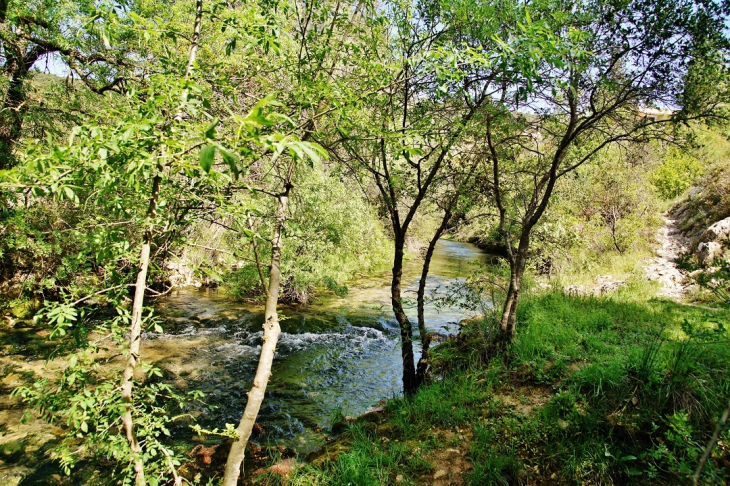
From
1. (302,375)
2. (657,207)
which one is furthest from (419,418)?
(657,207)

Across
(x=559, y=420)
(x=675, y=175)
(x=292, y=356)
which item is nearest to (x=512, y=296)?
(x=559, y=420)

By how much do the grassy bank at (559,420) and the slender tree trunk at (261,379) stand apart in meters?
1.24

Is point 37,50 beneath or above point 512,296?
above

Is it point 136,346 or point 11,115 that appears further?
point 11,115

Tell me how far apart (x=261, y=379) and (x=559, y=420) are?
3247mm

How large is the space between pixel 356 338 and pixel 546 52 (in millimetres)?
8929

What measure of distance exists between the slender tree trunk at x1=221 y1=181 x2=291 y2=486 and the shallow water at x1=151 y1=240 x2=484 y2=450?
2261 mm

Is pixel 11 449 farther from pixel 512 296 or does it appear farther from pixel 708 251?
pixel 708 251

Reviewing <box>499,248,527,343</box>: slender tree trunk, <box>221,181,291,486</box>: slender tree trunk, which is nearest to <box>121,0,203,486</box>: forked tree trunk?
<box>221,181,291,486</box>: slender tree trunk

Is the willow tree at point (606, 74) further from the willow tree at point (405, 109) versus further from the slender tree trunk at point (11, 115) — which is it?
the slender tree trunk at point (11, 115)

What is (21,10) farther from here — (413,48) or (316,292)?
(316,292)

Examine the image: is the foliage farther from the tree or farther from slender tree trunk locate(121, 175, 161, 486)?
slender tree trunk locate(121, 175, 161, 486)

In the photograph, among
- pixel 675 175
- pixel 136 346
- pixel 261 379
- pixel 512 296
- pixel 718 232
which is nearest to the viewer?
pixel 136 346

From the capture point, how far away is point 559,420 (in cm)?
419
